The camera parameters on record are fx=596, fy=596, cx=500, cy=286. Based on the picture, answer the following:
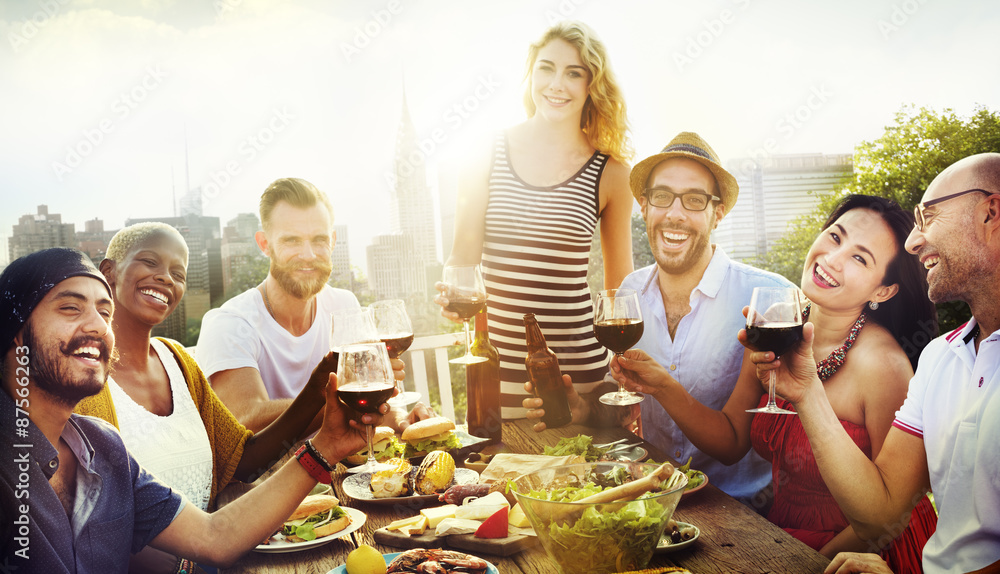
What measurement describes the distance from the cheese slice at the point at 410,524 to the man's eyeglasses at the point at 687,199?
162cm

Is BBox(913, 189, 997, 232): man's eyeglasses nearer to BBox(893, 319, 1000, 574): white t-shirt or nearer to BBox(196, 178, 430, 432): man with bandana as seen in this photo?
BBox(893, 319, 1000, 574): white t-shirt

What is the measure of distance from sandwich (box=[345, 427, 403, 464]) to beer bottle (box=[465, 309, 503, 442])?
266 mm

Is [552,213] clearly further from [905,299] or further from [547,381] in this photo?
[905,299]

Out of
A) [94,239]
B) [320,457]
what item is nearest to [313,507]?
[320,457]

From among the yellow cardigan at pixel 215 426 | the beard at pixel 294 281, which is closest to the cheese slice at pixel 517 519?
the yellow cardigan at pixel 215 426

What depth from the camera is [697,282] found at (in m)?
2.49

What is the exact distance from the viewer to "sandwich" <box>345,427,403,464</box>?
1.86 metres

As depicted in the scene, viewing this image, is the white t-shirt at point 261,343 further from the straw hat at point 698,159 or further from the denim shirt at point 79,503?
the straw hat at point 698,159

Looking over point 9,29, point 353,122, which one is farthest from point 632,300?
point 353,122

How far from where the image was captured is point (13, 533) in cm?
115

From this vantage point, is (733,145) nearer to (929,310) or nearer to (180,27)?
(929,310)

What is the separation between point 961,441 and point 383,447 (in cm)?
161

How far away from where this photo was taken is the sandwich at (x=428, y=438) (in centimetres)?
190

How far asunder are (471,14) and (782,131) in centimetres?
229
